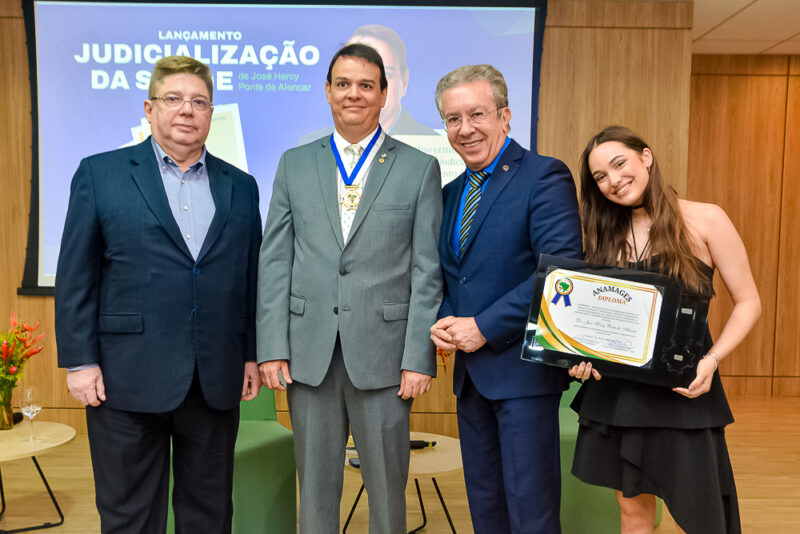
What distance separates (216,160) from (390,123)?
2.53 metres

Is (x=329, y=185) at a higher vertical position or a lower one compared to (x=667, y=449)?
higher

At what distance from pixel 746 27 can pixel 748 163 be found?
140 centimetres

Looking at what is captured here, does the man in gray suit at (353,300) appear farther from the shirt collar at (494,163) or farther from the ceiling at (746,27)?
the ceiling at (746,27)

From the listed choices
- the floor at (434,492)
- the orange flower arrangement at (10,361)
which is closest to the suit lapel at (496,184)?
the floor at (434,492)

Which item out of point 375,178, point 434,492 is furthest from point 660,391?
point 434,492

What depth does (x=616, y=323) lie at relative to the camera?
5.37 feet

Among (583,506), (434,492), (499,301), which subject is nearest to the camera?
(499,301)

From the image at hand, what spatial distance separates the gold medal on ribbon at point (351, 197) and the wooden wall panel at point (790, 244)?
5.61m

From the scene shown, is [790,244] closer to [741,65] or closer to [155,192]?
[741,65]

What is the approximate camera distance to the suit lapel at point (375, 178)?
184 centimetres

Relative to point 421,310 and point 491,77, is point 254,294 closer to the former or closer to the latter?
point 421,310

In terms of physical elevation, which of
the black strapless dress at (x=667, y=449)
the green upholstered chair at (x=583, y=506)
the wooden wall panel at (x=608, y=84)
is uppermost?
the wooden wall panel at (x=608, y=84)

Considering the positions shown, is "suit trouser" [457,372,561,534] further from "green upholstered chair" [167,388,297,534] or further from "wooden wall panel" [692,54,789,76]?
"wooden wall panel" [692,54,789,76]

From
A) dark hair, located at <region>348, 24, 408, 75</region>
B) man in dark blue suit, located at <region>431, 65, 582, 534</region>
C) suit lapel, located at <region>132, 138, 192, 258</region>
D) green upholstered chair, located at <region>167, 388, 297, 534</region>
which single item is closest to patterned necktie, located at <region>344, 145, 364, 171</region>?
man in dark blue suit, located at <region>431, 65, 582, 534</region>
